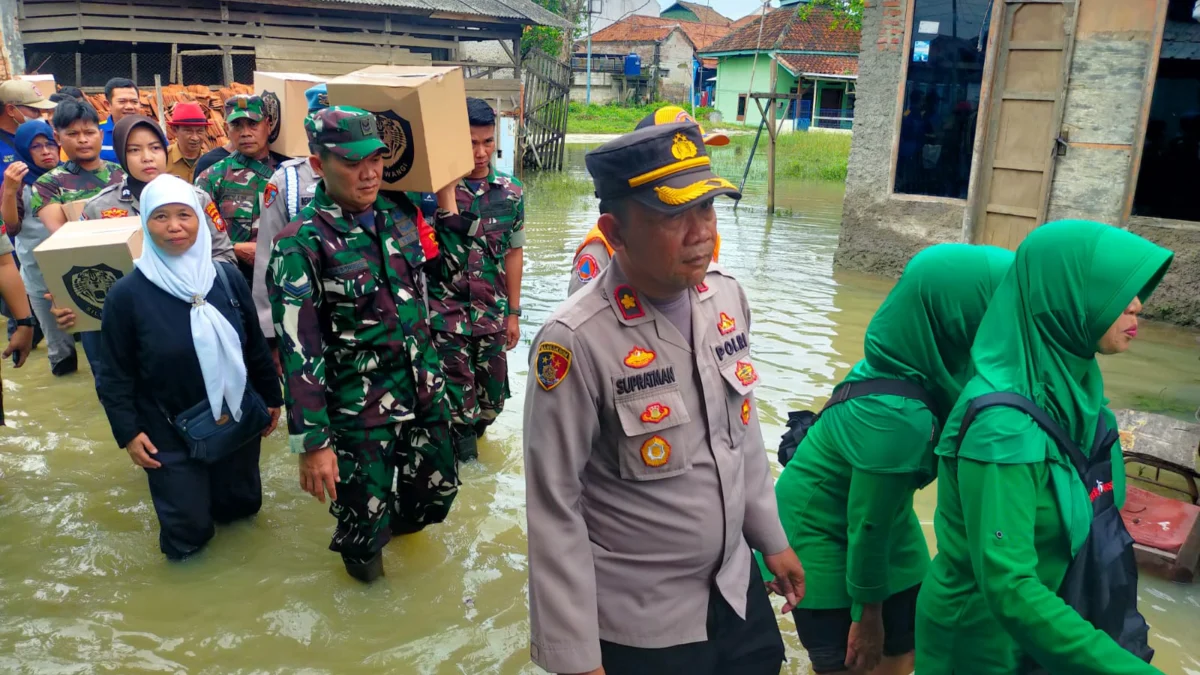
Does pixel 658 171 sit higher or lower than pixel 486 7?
lower

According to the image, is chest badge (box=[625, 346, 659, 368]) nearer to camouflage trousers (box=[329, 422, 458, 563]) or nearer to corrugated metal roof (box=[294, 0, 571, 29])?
camouflage trousers (box=[329, 422, 458, 563])

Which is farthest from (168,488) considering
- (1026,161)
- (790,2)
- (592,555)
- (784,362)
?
(790,2)

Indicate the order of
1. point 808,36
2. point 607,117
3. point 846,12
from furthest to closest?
point 607,117 < point 808,36 < point 846,12

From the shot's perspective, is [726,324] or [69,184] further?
[69,184]

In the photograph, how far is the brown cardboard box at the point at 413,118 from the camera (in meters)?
3.25

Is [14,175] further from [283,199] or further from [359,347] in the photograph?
[359,347]

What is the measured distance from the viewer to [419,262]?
3.46 metres

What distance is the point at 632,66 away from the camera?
48094mm

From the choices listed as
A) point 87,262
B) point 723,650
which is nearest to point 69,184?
point 87,262

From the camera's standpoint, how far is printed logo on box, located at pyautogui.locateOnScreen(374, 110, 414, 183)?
3.30 meters

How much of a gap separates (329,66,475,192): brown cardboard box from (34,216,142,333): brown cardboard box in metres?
1.64

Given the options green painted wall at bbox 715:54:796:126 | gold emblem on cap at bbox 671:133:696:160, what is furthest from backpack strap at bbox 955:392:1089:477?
green painted wall at bbox 715:54:796:126

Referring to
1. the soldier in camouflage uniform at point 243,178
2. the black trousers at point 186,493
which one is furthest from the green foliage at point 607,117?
the black trousers at point 186,493

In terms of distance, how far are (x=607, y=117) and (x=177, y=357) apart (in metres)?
37.5
